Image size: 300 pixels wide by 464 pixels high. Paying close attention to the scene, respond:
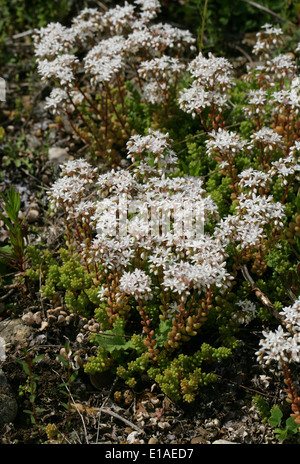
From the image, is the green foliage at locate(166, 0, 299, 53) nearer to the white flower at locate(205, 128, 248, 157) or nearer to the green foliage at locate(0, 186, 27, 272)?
the white flower at locate(205, 128, 248, 157)

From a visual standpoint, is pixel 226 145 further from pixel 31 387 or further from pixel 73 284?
pixel 31 387

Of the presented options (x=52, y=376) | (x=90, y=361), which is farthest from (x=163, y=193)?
(x=52, y=376)

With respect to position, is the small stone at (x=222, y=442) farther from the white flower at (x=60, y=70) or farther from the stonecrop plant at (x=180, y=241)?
the white flower at (x=60, y=70)

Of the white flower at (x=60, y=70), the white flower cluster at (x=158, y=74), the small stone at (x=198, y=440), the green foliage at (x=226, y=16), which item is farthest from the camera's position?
the green foliage at (x=226, y=16)

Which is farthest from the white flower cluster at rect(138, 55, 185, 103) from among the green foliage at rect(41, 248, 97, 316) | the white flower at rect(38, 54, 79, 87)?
the green foliage at rect(41, 248, 97, 316)

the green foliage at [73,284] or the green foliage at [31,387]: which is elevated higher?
the green foliage at [73,284]

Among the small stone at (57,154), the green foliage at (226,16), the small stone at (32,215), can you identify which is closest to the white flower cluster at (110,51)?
the small stone at (57,154)

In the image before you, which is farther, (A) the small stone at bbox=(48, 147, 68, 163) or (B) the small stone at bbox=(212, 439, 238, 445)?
(A) the small stone at bbox=(48, 147, 68, 163)

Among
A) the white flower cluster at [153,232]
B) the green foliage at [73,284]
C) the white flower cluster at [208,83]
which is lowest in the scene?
the green foliage at [73,284]
